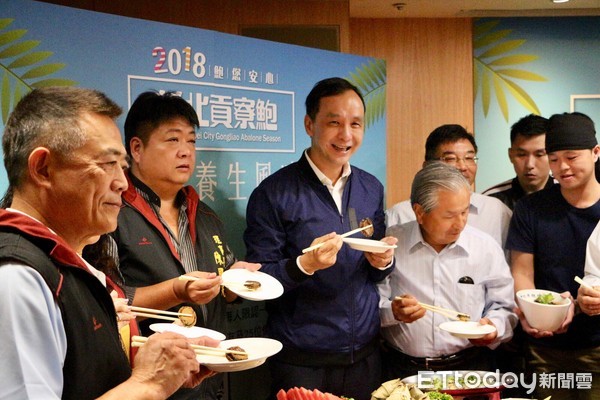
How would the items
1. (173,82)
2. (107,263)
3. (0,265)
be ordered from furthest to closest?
(173,82) → (107,263) → (0,265)

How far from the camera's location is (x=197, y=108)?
3.04 meters

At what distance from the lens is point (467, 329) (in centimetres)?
250

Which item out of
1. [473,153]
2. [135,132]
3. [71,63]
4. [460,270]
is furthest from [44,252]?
[473,153]

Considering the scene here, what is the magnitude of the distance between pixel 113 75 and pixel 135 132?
0.40m

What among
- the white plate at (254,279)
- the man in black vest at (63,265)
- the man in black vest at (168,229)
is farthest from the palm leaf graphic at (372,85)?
the man in black vest at (63,265)

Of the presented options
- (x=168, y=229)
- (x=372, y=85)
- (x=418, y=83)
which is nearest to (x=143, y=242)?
(x=168, y=229)

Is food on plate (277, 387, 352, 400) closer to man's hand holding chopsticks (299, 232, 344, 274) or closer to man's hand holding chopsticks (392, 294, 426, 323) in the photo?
man's hand holding chopsticks (299, 232, 344, 274)

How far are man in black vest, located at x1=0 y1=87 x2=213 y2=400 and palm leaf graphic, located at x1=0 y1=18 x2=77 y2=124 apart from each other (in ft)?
3.81

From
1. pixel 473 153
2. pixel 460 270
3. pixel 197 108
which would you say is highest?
pixel 197 108

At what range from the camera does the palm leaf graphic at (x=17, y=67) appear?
7.63 feet

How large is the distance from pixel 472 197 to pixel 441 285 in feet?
2.31

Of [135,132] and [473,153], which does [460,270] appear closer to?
[473,153]

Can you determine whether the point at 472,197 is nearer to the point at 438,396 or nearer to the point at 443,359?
the point at 443,359

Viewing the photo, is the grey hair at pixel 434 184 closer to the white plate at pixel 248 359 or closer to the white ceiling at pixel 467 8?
the white plate at pixel 248 359
